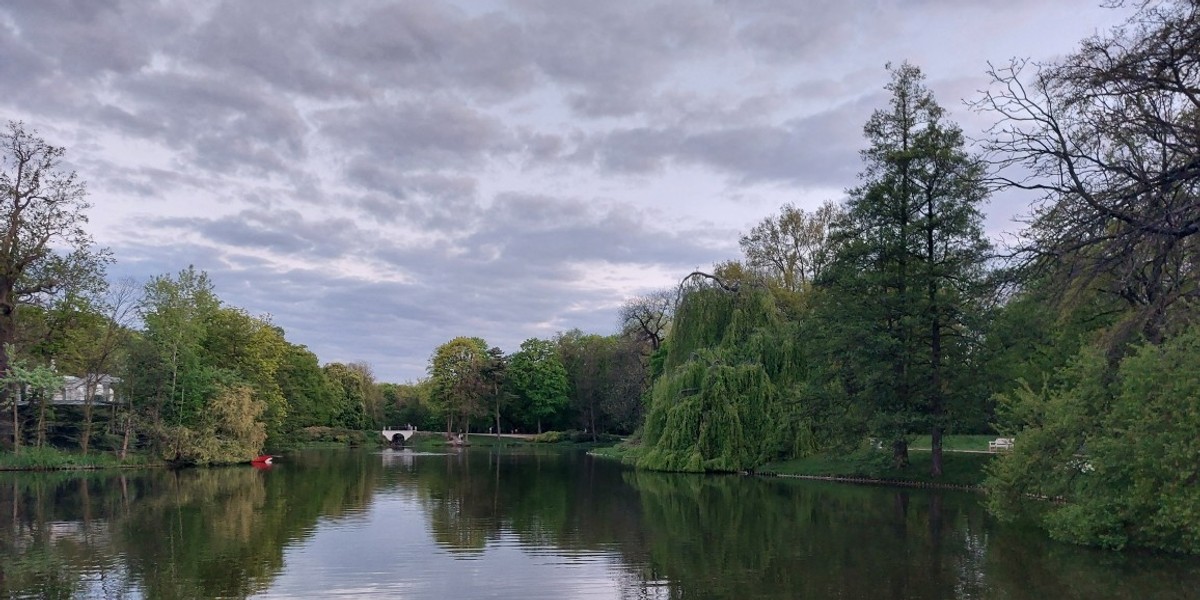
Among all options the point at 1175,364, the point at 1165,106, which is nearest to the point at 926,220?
the point at 1175,364

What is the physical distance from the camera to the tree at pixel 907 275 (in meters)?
31.6

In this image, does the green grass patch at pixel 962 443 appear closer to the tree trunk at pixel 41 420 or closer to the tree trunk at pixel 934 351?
the tree trunk at pixel 934 351

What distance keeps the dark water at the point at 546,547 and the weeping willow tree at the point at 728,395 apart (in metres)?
6.27

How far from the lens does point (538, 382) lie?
284 feet

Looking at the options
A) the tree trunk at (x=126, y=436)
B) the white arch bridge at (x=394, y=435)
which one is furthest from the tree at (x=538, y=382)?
the tree trunk at (x=126, y=436)

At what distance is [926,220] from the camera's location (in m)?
32.5

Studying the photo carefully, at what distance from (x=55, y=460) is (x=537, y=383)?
1942 inches

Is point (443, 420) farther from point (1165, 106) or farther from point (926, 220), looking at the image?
point (1165, 106)

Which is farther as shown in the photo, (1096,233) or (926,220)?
(926,220)

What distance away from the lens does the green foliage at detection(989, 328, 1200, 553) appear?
14680 mm

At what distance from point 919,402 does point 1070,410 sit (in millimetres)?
14120

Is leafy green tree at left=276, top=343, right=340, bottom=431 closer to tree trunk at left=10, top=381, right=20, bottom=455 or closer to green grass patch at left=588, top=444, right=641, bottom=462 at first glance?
tree trunk at left=10, top=381, right=20, bottom=455

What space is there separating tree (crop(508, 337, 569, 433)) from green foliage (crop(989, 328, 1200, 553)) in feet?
221

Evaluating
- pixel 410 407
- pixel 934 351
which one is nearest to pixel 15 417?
pixel 934 351
